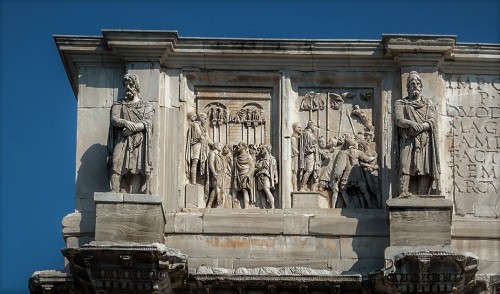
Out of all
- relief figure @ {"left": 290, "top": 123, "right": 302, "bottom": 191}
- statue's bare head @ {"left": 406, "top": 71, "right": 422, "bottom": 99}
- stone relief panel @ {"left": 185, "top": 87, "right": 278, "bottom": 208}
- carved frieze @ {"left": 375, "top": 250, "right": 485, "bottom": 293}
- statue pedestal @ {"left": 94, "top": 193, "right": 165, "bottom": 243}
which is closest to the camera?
carved frieze @ {"left": 375, "top": 250, "right": 485, "bottom": 293}

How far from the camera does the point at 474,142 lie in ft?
93.7

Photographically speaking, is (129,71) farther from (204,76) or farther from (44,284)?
(44,284)

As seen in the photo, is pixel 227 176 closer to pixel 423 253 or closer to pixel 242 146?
pixel 242 146

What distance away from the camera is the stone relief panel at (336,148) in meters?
28.3

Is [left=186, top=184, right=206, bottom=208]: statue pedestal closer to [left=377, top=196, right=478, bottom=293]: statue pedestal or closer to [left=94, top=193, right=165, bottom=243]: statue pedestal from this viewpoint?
[left=94, top=193, right=165, bottom=243]: statue pedestal

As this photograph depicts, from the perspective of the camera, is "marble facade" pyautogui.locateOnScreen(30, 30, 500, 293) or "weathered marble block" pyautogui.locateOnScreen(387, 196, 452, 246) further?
"marble facade" pyautogui.locateOnScreen(30, 30, 500, 293)

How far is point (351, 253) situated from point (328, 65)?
2.84 meters

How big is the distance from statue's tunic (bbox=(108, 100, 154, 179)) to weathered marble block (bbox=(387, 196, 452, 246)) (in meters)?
3.44

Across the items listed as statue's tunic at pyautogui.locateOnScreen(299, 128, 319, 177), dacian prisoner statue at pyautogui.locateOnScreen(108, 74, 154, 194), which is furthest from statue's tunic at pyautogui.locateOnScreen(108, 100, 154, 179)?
statue's tunic at pyautogui.locateOnScreen(299, 128, 319, 177)

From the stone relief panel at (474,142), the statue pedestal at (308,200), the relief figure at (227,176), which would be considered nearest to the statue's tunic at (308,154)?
the statue pedestal at (308,200)

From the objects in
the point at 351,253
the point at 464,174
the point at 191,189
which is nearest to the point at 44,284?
the point at 191,189

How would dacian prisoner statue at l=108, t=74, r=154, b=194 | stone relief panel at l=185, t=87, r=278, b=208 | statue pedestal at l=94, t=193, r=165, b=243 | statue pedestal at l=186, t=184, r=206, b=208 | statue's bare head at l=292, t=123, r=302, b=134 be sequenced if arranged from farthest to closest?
statue's bare head at l=292, t=123, r=302, b=134
stone relief panel at l=185, t=87, r=278, b=208
statue pedestal at l=186, t=184, r=206, b=208
dacian prisoner statue at l=108, t=74, r=154, b=194
statue pedestal at l=94, t=193, r=165, b=243

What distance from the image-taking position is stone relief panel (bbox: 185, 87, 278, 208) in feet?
92.6

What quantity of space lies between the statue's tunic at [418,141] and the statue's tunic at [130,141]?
350 cm
